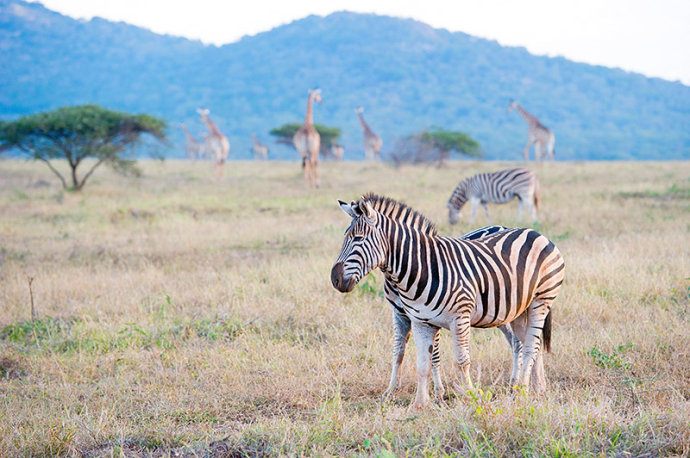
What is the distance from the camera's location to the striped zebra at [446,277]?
12.9 ft

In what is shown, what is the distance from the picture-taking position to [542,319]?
466cm

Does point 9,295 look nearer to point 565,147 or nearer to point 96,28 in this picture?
point 565,147

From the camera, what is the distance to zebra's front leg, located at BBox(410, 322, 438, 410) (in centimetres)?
433

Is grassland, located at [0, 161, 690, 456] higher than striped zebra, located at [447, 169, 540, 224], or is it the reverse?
striped zebra, located at [447, 169, 540, 224]

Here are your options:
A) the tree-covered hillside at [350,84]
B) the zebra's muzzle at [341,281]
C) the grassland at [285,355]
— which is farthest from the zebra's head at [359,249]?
the tree-covered hillside at [350,84]

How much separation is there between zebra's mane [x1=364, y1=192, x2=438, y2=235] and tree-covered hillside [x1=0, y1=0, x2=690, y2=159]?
224 feet

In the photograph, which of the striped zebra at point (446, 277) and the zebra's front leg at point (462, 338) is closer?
the striped zebra at point (446, 277)

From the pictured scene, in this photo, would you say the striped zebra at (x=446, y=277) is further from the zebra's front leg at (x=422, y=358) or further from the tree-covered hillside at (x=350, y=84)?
the tree-covered hillside at (x=350, y=84)

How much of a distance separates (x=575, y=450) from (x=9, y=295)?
24.3ft

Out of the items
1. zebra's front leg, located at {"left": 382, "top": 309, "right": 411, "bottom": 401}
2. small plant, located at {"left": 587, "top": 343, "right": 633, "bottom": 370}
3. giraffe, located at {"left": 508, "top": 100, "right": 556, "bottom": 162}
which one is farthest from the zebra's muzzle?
giraffe, located at {"left": 508, "top": 100, "right": 556, "bottom": 162}

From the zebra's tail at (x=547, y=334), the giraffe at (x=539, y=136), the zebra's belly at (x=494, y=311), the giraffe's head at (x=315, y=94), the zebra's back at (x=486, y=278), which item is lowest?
the zebra's tail at (x=547, y=334)

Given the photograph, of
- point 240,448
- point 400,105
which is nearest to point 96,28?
point 400,105

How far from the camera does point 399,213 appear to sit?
4434 mm

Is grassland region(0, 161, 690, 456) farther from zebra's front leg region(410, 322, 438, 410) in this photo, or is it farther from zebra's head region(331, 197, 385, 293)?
zebra's head region(331, 197, 385, 293)
